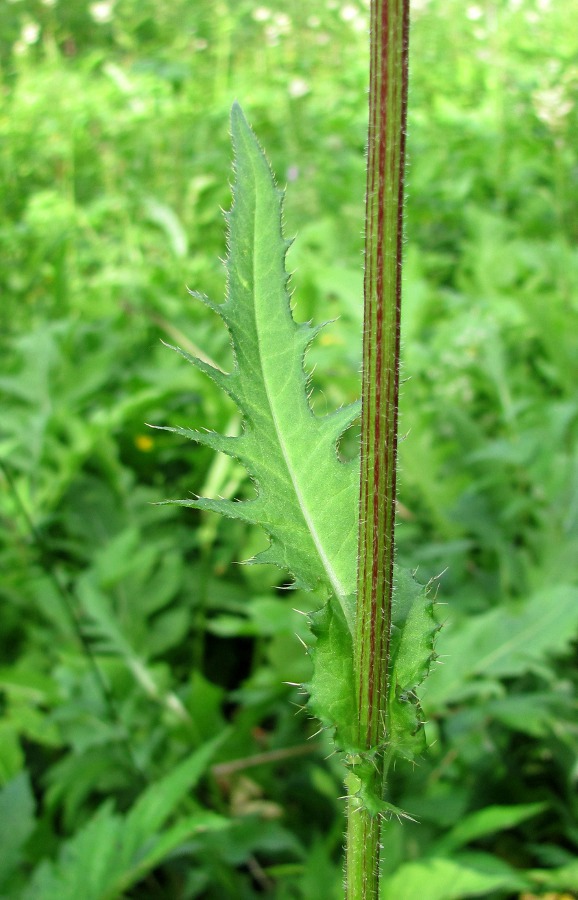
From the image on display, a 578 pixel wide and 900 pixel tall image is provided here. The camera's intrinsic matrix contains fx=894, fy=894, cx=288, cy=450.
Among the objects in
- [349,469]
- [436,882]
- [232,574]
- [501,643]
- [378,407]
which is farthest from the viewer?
[232,574]

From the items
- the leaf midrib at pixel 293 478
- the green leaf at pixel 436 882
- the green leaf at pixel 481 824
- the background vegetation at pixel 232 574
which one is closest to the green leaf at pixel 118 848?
the background vegetation at pixel 232 574

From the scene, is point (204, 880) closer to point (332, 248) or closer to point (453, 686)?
point (453, 686)

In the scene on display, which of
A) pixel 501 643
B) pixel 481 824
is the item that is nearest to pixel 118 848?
pixel 481 824

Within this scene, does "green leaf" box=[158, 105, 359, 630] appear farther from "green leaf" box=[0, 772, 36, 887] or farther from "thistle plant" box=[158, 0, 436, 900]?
"green leaf" box=[0, 772, 36, 887]

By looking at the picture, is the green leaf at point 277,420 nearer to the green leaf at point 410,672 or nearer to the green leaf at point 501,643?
the green leaf at point 410,672

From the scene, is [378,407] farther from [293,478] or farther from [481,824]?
[481,824]

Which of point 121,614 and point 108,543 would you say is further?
point 108,543

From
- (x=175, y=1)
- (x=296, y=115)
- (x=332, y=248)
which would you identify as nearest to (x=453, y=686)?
(x=332, y=248)
